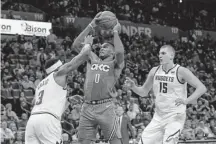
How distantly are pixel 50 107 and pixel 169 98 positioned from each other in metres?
1.97

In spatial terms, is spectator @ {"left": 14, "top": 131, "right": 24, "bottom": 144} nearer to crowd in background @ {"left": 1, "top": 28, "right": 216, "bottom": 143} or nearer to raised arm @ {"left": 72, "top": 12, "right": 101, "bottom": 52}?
crowd in background @ {"left": 1, "top": 28, "right": 216, "bottom": 143}

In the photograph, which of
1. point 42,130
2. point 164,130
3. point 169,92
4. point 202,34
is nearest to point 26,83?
point 169,92

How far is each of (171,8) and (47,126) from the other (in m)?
21.5

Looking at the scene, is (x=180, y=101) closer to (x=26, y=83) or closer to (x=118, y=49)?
(x=118, y=49)

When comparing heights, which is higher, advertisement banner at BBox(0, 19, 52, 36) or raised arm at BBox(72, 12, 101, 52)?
advertisement banner at BBox(0, 19, 52, 36)

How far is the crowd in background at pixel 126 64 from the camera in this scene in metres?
12.8

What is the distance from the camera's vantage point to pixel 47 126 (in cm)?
548

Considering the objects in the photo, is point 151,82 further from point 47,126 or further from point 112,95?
point 47,126

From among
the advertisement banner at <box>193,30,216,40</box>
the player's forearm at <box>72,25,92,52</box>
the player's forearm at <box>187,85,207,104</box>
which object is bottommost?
the player's forearm at <box>187,85,207,104</box>

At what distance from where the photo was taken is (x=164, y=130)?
654 cm

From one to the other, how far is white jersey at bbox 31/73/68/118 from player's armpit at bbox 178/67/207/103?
6.26 ft

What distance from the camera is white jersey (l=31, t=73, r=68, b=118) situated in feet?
18.4

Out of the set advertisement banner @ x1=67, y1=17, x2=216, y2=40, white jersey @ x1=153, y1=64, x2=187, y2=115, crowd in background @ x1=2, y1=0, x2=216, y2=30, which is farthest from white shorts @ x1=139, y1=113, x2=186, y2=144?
advertisement banner @ x1=67, y1=17, x2=216, y2=40

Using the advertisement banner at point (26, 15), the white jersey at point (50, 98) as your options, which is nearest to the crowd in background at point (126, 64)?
the advertisement banner at point (26, 15)
